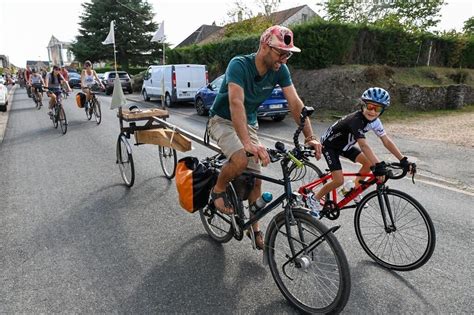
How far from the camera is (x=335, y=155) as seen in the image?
3592 millimetres

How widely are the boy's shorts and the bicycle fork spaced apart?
0.53m

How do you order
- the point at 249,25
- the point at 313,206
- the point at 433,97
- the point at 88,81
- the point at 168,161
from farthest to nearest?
1. the point at 249,25
2. the point at 433,97
3. the point at 88,81
4. the point at 168,161
5. the point at 313,206

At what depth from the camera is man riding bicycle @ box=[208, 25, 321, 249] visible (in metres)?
2.51

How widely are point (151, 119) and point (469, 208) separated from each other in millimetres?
4666

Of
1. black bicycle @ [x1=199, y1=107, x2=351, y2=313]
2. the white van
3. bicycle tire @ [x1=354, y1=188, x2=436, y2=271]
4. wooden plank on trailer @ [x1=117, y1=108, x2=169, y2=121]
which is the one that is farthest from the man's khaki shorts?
A: the white van

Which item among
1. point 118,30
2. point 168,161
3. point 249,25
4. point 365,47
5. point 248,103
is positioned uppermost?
point 118,30

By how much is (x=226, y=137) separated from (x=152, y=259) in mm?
1451

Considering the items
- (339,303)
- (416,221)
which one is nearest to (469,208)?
(416,221)

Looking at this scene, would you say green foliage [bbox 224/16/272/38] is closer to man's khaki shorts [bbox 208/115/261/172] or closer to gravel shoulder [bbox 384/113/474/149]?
gravel shoulder [bbox 384/113/474/149]

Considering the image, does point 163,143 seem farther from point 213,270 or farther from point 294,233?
point 294,233

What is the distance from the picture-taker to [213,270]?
3115 mm

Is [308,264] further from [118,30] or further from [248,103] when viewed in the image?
[118,30]

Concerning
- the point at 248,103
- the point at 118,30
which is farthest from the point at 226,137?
the point at 118,30

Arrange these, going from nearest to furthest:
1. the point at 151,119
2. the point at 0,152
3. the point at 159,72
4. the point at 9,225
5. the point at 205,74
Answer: the point at 9,225, the point at 151,119, the point at 0,152, the point at 205,74, the point at 159,72
